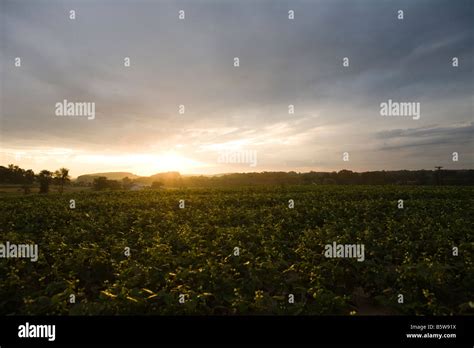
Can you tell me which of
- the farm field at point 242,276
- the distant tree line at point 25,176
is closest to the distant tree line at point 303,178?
the distant tree line at point 25,176

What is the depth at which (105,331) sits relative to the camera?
17.3 feet

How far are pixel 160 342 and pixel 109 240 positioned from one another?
6.85m

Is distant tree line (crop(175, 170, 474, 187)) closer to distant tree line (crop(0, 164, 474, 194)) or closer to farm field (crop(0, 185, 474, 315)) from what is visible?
distant tree line (crop(0, 164, 474, 194))

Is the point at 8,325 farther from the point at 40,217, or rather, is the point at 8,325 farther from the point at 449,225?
the point at 449,225

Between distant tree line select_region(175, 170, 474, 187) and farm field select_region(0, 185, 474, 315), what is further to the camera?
distant tree line select_region(175, 170, 474, 187)

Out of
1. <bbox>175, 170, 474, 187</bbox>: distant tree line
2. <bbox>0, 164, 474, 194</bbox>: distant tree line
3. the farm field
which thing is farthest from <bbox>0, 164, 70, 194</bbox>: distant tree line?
the farm field

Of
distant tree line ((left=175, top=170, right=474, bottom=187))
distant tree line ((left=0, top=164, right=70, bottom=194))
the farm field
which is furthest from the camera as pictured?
distant tree line ((left=0, top=164, right=70, bottom=194))

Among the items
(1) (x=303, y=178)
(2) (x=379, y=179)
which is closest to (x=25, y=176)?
(1) (x=303, y=178)

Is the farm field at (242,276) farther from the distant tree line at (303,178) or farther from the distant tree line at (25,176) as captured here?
the distant tree line at (25,176)

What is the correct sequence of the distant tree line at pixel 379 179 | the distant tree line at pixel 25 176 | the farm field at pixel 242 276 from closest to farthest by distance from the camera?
1. the farm field at pixel 242 276
2. the distant tree line at pixel 379 179
3. the distant tree line at pixel 25 176

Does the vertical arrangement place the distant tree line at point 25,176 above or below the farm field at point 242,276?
above

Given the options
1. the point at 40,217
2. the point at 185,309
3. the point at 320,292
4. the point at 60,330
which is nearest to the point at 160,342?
the point at 185,309

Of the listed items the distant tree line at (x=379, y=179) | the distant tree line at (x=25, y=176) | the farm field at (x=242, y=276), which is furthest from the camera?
the distant tree line at (x=25, y=176)

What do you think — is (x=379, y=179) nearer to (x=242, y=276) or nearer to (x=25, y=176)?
(x=242, y=276)
